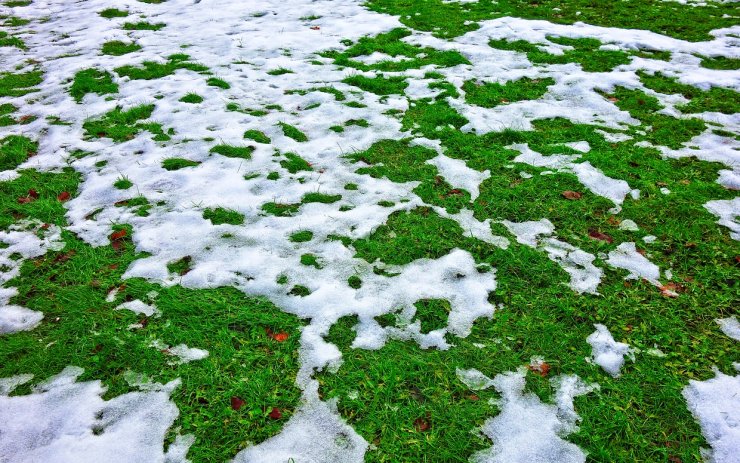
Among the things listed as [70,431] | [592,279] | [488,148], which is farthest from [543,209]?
[70,431]

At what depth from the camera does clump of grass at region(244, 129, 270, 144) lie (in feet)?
19.6

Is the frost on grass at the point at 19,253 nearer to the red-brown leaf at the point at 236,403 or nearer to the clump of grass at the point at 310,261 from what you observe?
the red-brown leaf at the point at 236,403

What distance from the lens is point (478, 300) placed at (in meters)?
3.68

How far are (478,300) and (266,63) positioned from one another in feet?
22.3

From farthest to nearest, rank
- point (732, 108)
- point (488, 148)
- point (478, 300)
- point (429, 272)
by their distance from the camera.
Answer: point (732, 108) → point (488, 148) → point (429, 272) → point (478, 300)

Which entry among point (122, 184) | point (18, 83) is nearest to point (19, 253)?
point (122, 184)

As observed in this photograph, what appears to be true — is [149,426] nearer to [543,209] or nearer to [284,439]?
[284,439]

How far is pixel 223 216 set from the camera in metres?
4.62

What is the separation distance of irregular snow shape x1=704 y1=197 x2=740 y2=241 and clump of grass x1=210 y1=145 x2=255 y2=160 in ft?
17.9

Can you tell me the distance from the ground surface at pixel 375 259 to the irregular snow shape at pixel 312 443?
0.06 ft

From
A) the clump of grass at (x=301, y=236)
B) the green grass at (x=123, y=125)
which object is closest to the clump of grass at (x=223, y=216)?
the clump of grass at (x=301, y=236)

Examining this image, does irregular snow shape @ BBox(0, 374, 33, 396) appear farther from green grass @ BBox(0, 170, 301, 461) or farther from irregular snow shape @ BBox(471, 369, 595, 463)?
irregular snow shape @ BBox(471, 369, 595, 463)

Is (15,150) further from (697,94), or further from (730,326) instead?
(697,94)

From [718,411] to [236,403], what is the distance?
3288 mm
